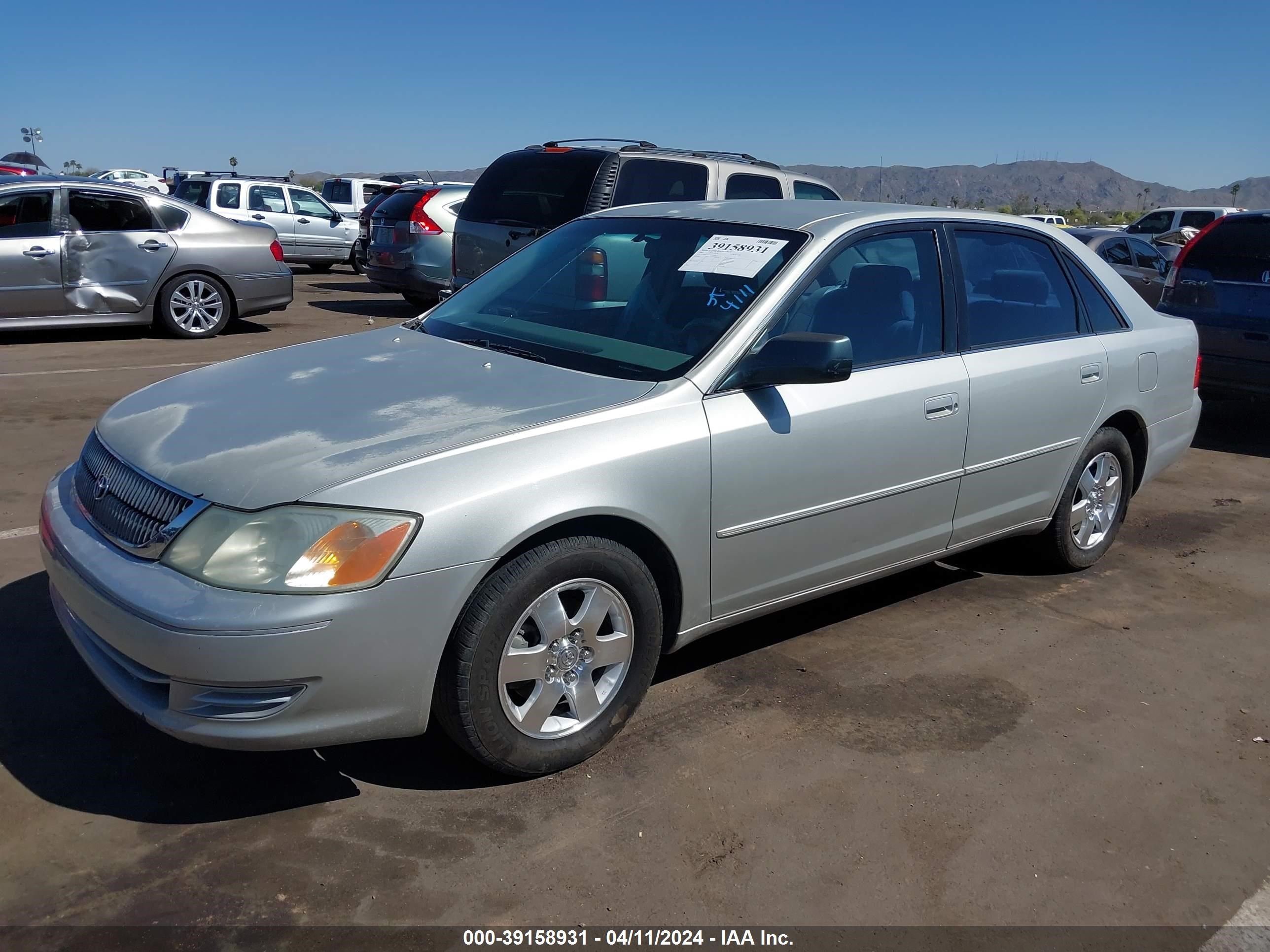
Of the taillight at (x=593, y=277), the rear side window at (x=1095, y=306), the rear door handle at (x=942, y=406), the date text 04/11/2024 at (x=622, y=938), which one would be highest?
the taillight at (x=593, y=277)

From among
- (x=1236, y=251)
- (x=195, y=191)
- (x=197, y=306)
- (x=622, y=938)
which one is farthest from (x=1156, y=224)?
(x=622, y=938)

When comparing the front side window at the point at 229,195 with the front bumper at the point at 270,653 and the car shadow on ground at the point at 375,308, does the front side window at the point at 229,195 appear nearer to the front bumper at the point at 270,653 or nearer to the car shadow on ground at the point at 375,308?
the car shadow on ground at the point at 375,308

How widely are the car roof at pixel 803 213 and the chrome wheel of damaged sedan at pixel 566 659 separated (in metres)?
1.67

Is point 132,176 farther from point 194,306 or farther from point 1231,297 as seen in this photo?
point 1231,297

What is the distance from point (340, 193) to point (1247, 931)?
76.7 feet

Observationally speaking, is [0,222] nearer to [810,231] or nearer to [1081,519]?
[810,231]

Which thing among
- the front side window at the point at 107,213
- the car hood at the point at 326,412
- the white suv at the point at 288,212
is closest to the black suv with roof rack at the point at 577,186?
the front side window at the point at 107,213

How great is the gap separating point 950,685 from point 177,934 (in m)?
2.70

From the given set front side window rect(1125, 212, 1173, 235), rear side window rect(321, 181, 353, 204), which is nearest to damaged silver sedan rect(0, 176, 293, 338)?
rear side window rect(321, 181, 353, 204)

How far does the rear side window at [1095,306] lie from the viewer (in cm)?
500

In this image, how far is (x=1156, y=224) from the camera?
1088 inches

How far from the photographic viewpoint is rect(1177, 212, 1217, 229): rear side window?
2614cm

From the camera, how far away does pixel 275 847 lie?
2.87 metres

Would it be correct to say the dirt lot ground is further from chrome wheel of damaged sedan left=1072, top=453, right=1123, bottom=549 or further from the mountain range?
the mountain range
